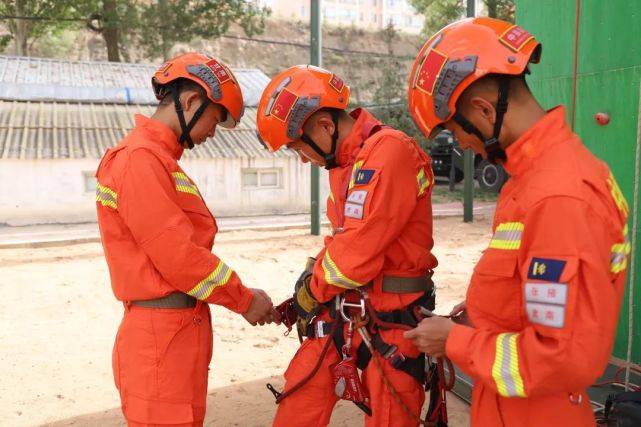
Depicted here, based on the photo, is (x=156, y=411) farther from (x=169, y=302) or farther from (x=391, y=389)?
(x=391, y=389)

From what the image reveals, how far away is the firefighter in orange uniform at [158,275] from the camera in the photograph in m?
2.57

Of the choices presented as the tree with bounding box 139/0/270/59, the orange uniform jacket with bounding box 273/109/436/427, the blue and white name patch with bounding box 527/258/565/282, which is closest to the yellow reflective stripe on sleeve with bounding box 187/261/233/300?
the orange uniform jacket with bounding box 273/109/436/427

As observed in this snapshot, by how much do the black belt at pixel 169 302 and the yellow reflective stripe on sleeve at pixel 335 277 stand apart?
0.64m

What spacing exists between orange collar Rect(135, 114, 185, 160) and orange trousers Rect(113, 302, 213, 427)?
746 millimetres

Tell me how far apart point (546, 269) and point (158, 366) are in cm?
170

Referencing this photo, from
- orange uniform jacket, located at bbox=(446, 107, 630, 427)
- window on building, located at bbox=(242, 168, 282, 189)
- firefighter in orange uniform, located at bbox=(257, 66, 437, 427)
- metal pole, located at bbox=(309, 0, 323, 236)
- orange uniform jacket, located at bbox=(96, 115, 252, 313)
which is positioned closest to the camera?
orange uniform jacket, located at bbox=(446, 107, 630, 427)

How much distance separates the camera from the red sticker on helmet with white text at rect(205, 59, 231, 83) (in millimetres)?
2953

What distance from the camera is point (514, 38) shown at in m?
2.01

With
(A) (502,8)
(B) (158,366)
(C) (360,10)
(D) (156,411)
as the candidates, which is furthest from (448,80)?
(C) (360,10)

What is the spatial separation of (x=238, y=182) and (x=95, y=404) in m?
11.2

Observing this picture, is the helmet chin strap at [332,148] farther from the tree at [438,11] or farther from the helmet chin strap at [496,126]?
the tree at [438,11]

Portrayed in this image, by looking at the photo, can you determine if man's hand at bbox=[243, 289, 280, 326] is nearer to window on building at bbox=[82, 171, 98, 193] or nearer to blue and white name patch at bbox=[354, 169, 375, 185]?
blue and white name patch at bbox=[354, 169, 375, 185]

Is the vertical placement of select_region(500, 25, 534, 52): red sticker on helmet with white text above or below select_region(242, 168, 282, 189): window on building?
above

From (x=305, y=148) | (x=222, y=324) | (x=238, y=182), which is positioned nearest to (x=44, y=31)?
(x=238, y=182)
